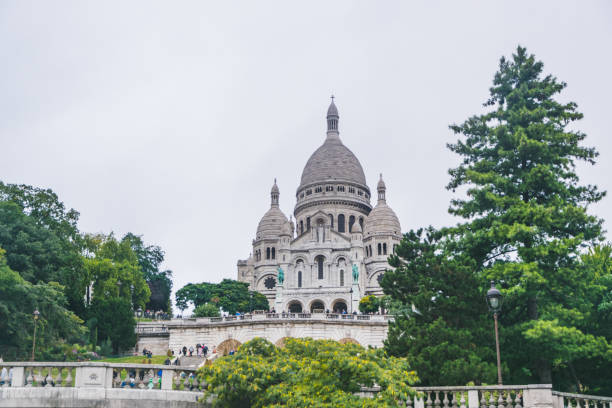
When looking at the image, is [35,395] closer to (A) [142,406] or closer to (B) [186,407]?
(A) [142,406]

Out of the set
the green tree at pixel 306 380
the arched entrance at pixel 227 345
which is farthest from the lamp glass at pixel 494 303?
the arched entrance at pixel 227 345

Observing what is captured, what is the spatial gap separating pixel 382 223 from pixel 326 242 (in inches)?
344

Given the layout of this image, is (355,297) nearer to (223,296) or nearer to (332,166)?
(223,296)

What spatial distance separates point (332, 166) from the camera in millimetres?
107438

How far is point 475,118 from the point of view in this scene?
28.7 m

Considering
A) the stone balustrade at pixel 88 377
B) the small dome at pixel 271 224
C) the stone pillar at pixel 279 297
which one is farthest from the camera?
the small dome at pixel 271 224

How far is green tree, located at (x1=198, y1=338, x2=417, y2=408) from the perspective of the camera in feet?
57.9

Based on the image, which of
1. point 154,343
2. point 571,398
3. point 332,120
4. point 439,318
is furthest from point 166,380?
point 332,120

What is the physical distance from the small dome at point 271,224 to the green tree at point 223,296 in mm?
15354

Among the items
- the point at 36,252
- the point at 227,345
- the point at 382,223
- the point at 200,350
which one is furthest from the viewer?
the point at 382,223

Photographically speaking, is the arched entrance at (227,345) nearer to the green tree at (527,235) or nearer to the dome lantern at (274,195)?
the green tree at (527,235)

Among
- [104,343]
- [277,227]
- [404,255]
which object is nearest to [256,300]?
[277,227]

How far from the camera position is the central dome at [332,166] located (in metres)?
106

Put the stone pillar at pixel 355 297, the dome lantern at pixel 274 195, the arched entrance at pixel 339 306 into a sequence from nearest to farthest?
the stone pillar at pixel 355 297 → the arched entrance at pixel 339 306 → the dome lantern at pixel 274 195
